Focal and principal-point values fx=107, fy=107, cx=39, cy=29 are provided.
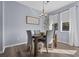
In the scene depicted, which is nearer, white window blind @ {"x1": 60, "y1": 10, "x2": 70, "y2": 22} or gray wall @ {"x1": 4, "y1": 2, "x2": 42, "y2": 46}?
gray wall @ {"x1": 4, "y1": 2, "x2": 42, "y2": 46}

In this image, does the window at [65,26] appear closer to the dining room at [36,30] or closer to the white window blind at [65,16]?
the dining room at [36,30]

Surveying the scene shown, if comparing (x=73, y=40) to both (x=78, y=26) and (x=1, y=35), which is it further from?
(x=1, y=35)

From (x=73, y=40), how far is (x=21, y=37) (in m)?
2.79

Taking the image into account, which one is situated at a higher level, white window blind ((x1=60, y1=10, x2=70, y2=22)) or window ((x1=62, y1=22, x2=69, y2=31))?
white window blind ((x1=60, y1=10, x2=70, y2=22))

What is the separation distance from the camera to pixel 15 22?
5.40 meters

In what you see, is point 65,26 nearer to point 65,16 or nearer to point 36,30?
point 65,16

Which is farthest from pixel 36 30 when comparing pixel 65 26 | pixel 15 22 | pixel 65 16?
pixel 65 16

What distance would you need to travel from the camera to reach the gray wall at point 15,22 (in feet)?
15.5

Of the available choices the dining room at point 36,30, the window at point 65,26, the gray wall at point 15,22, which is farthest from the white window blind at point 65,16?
the gray wall at point 15,22

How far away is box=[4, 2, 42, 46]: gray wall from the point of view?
4.74 metres

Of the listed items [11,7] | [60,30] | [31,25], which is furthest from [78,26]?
[11,7]

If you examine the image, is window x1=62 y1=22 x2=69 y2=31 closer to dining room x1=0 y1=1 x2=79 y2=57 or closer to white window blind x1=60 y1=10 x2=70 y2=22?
dining room x1=0 y1=1 x2=79 y2=57

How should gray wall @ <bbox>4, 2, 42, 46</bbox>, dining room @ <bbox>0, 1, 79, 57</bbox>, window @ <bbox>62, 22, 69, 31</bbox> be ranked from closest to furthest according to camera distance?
1. dining room @ <bbox>0, 1, 79, 57</bbox>
2. gray wall @ <bbox>4, 2, 42, 46</bbox>
3. window @ <bbox>62, 22, 69, 31</bbox>

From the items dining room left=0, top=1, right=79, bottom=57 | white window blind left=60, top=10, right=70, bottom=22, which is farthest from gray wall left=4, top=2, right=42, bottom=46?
white window blind left=60, top=10, right=70, bottom=22
